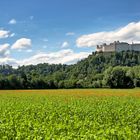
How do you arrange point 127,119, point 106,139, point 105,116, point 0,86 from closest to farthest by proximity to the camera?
point 106,139, point 127,119, point 105,116, point 0,86

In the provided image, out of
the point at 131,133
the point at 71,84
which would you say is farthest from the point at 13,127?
the point at 71,84

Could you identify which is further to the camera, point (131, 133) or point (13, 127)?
point (13, 127)

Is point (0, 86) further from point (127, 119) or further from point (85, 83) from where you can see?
point (127, 119)

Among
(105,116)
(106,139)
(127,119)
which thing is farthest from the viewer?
(105,116)

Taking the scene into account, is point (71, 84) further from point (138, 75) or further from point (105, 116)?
point (105, 116)

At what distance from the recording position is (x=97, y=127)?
17.2 metres

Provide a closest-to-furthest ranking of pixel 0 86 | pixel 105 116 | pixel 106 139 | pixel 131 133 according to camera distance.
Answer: pixel 106 139 < pixel 131 133 < pixel 105 116 < pixel 0 86

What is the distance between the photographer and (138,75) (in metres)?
121

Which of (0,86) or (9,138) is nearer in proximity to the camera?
(9,138)

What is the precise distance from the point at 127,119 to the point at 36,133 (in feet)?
29.8

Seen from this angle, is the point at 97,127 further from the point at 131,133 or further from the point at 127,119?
the point at 127,119

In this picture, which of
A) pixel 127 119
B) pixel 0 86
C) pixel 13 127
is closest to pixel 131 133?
pixel 13 127

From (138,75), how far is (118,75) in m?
10.3

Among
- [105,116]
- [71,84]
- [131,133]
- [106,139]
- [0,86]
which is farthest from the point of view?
[71,84]
